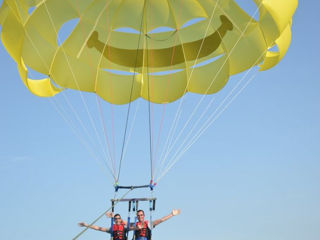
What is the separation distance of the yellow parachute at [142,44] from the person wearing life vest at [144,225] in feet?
12.1

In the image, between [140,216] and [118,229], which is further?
[140,216]

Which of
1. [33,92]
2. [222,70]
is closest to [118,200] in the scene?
[33,92]

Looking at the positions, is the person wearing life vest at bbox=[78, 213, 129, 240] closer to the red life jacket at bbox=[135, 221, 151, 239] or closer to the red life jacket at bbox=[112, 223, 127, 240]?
the red life jacket at bbox=[112, 223, 127, 240]

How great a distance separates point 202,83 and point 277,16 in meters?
2.75

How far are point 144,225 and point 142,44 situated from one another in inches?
189

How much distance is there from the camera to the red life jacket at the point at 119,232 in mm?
8172

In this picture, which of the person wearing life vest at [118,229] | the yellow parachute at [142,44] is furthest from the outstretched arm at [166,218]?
the yellow parachute at [142,44]

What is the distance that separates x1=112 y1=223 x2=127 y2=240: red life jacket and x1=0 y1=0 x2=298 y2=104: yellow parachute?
12.3 feet

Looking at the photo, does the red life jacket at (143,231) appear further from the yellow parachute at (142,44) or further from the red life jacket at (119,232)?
the yellow parachute at (142,44)

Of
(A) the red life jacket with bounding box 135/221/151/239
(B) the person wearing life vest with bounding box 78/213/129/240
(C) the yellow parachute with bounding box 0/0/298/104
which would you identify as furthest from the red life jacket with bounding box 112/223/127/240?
(C) the yellow parachute with bounding box 0/0/298/104

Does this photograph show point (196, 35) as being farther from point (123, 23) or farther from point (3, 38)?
point (3, 38)

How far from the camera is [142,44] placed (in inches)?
437

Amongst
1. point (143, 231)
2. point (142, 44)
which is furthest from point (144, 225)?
point (142, 44)

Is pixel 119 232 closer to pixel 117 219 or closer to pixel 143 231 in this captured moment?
pixel 117 219
